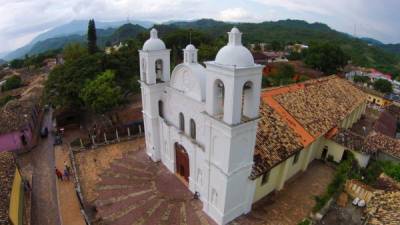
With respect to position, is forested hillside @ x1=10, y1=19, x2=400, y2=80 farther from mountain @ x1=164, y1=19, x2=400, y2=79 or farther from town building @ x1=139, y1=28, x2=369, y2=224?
town building @ x1=139, y1=28, x2=369, y2=224

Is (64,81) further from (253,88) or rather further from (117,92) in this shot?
(253,88)

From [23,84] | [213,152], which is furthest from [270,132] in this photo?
[23,84]

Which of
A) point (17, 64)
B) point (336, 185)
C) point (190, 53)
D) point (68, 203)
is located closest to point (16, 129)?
point (68, 203)

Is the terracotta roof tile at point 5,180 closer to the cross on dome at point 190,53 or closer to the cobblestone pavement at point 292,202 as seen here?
the cobblestone pavement at point 292,202

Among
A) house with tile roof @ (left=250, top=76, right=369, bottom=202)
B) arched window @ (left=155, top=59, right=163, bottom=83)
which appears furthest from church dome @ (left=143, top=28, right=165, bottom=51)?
house with tile roof @ (left=250, top=76, right=369, bottom=202)

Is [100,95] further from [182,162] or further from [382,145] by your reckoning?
[382,145]
